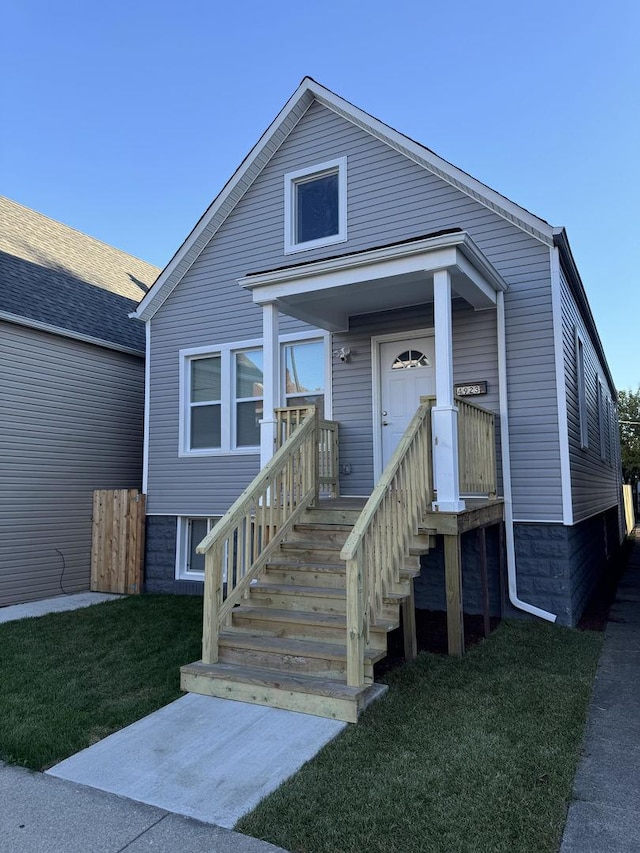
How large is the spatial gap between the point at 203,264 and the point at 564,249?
18.0ft

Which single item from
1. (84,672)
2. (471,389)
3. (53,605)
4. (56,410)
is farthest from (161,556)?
(471,389)

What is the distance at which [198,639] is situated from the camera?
6090 millimetres

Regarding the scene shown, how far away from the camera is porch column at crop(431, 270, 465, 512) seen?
5.41 metres

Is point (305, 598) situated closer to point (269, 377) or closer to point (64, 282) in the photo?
point (269, 377)

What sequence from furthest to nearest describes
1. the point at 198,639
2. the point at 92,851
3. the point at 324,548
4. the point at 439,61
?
the point at 439,61 → the point at 198,639 → the point at 324,548 → the point at 92,851

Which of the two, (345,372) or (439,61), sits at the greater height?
(439,61)

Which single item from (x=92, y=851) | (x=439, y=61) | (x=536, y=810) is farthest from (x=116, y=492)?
(x=439, y=61)

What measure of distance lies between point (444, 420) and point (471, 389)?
174 cm

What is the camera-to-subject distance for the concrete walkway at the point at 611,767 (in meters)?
2.63

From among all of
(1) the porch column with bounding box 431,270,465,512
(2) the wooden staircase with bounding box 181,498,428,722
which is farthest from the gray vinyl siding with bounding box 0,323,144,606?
(1) the porch column with bounding box 431,270,465,512

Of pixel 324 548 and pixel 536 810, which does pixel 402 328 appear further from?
Result: pixel 536 810

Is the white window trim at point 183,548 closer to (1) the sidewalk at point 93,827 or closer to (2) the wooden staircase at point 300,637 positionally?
(2) the wooden staircase at point 300,637

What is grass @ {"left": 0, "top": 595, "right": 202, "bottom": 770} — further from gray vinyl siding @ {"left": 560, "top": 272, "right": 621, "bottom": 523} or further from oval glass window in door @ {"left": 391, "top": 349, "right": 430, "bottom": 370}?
gray vinyl siding @ {"left": 560, "top": 272, "right": 621, "bottom": 523}

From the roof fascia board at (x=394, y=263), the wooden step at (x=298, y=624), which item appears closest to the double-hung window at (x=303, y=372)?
the roof fascia board at (x=394, y=263)
